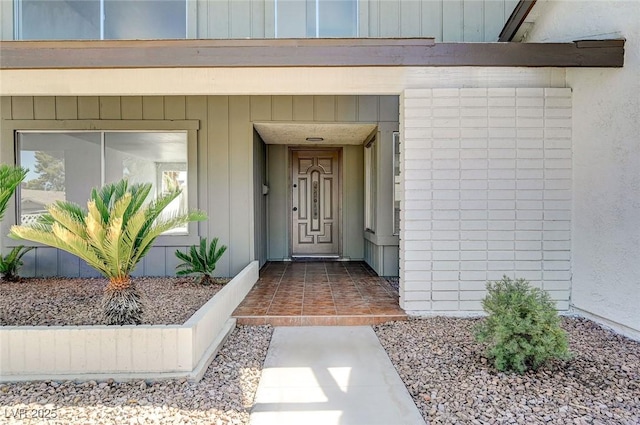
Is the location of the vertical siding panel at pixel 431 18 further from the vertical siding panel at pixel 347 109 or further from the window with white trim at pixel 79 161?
the window with white trim at pixel 79 161

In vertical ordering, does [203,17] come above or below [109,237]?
above

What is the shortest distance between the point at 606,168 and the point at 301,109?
12.7ft

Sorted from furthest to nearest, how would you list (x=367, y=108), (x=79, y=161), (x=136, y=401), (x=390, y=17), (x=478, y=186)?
(x=367, y=108) → (x=79, y=161) → (x=390, y=17) → (x=478, y=186) → (x=136, y=401)

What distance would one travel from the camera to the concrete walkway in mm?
2264

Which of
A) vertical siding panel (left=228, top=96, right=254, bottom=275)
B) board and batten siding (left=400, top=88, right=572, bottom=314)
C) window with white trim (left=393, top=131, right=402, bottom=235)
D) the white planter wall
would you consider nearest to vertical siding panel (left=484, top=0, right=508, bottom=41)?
window with white trim (left=393, top=131, right=402, bottom=235)

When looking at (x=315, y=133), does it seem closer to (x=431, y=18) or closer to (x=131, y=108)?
(x=431, y=18)

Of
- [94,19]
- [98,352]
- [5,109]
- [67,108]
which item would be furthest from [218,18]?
[98,352]

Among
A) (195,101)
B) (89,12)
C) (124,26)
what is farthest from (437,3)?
(89,12)

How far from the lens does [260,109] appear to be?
566 centimetres

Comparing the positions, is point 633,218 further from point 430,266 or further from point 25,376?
point 25,376

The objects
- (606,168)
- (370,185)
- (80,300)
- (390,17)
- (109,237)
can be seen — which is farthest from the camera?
(370,185)

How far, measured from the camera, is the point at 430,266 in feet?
13.1

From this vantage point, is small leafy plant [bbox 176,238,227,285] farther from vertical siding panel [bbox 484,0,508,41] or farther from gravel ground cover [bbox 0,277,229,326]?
vertical siding panel [bbox 484,0,508,41]

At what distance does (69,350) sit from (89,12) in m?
4.89
